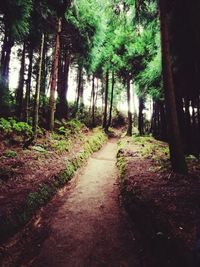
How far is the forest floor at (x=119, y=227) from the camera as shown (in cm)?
504

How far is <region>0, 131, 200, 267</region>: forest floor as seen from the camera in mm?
5039

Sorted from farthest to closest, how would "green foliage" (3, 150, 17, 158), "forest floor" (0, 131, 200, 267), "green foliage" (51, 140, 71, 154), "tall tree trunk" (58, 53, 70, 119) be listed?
1. "tall tree trunk" (58, 53, 70, 119)
2. "green foliage" (51, 140, 71, 154)
3. "green foliage" (3, 150, 17, 158)
4. "forest floor" (0, 131, 200, 267)

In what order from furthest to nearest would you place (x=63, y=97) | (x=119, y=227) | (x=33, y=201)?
(x=63, y=97) → (x=33, y=201) → (x=119, y=227)

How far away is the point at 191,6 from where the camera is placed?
9.81 meters

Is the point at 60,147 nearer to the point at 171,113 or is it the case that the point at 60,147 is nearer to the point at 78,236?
the point at 171,113

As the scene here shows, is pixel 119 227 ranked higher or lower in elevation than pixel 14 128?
lower

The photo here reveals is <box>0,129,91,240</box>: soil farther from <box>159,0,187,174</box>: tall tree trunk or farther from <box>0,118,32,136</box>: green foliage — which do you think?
<box>159,0,187,174</box>: tall tree trunk

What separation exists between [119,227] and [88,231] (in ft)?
3.03

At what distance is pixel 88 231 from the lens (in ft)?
21.2

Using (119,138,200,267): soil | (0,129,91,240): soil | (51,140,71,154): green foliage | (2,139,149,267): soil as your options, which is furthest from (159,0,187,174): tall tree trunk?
(51,140,71,154): green foliage

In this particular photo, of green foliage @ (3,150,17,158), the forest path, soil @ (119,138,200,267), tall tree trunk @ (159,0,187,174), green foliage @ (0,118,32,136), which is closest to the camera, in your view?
soil @ (119,138,200,267)

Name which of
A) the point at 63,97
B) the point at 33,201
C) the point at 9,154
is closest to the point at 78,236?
the point at 33,201

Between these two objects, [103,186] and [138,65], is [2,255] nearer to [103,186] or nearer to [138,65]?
[103,186]

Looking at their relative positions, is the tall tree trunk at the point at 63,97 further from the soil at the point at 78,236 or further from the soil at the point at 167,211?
the soil at the point at 167,211
